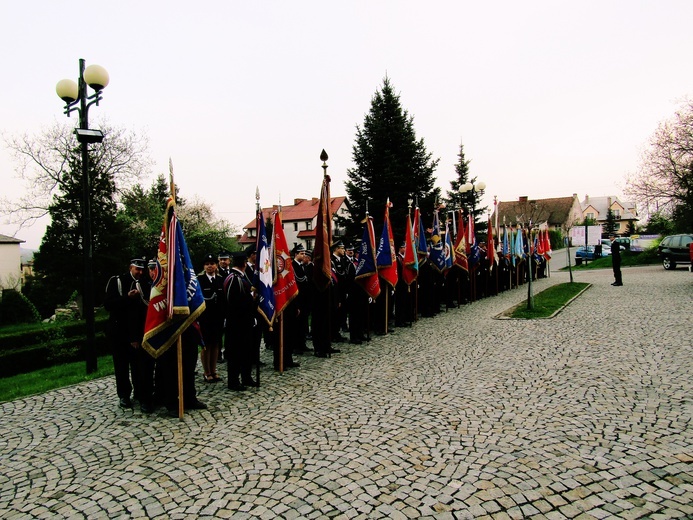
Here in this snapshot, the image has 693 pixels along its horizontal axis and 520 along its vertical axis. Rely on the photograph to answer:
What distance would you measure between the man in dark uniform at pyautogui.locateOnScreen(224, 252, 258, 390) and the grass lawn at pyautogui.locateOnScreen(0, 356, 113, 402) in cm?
329

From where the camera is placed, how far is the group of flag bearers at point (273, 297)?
243 inches

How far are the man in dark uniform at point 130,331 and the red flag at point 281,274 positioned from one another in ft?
7.71

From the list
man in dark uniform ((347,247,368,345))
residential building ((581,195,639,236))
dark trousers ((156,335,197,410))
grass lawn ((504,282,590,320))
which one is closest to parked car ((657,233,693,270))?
grass lawn ((504,282,590,320))

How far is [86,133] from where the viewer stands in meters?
8.71

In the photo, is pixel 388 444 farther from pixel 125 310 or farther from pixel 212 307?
pixel 212 307

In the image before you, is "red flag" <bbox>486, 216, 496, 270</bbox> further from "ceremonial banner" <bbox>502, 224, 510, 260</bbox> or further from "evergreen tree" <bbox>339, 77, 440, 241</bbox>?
"evergreen tree" <bbox>339, 77, 440, 241</bbox>

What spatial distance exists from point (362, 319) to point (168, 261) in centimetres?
587

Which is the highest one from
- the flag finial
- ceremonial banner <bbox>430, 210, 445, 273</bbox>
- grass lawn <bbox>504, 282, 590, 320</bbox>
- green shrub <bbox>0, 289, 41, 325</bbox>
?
the flag finial

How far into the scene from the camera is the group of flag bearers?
618 cm

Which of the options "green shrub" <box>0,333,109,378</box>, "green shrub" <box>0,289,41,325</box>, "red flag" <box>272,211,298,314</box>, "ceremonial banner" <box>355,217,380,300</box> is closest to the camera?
"red flag" <box>272,211,298,314</box>

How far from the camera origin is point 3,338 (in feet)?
43.4

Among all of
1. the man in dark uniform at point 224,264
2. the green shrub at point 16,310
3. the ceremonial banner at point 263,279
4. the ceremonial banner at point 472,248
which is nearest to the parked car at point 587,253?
the ceremonial banner at point 472,248

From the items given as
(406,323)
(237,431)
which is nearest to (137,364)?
(237,431)

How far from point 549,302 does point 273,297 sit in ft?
36.3
